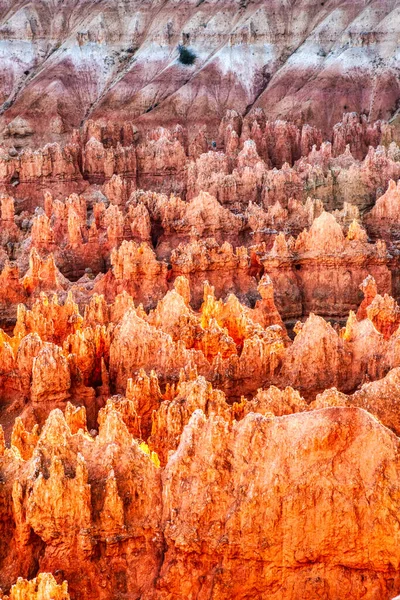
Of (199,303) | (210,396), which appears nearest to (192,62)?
(199,303)

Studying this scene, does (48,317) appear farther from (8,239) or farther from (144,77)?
(144,77)

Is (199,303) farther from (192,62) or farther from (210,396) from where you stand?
(192,62)

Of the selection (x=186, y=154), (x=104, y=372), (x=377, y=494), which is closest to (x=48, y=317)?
(x=104, y=372)

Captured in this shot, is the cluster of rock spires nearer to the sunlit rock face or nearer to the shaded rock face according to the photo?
the sunlit rock face

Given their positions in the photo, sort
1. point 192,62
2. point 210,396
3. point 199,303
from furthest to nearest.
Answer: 1. point 192,62
2. point 199,303
3. point 210,396

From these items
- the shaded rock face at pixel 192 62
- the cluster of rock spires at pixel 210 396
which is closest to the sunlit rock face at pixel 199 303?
the cluster of rock spires at pixel 210 396

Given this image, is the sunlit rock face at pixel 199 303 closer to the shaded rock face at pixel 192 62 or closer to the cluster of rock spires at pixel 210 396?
the cluster of rock spires at pixel 210 396
